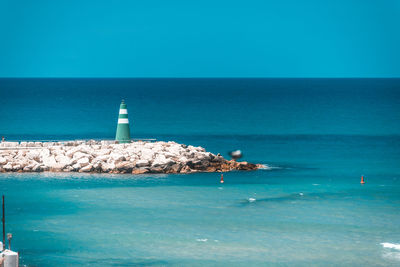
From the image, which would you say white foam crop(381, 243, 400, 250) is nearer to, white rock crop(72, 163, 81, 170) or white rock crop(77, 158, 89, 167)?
white rock crop(77, 158, 89, 167)

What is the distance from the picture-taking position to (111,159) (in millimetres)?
38688

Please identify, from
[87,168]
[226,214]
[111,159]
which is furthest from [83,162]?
[226,214]

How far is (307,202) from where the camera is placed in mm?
32688

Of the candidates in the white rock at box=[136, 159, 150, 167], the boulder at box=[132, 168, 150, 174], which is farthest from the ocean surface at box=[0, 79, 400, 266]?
the white rock at box=[136, 159, 150, 167]

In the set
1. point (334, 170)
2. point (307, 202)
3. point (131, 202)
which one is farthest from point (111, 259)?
point (334, 170)

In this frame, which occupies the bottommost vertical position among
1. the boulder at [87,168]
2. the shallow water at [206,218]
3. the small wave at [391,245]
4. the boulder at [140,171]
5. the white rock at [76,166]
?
the small wave at [391,245]

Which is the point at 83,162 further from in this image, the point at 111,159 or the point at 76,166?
the point at 111,159

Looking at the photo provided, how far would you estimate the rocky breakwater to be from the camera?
38.3 m

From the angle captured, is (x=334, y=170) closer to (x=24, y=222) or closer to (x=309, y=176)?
(x=309, y=176)

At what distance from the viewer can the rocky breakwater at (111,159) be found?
38.3m

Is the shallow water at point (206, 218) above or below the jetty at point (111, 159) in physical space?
below

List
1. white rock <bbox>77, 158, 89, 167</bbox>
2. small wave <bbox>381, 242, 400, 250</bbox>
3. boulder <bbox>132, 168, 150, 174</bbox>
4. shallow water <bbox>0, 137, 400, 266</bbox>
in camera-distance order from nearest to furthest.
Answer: shallow water <bbox>0, 137, 400, 266</bbox>, small wave <bbox>381, 242, 400, 250</bbox>, boulder <bbox>132, 168, 150, 174</bbox>, white rock <bbox>77, 158, 89, 167</bbox>

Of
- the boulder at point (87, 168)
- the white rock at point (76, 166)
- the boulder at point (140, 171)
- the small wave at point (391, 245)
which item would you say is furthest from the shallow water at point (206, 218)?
the boulder at point (87, 168)

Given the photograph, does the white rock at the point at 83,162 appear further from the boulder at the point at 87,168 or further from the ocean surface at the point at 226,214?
the ocean surface at the point at 226,214
